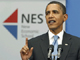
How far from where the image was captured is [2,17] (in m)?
3.72

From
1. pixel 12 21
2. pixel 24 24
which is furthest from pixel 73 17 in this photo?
pixel 12 21

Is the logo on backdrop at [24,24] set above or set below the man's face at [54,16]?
below

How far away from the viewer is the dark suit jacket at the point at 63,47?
178cm

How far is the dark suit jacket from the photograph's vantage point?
70.1 inches

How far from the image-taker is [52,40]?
1863 millimetres

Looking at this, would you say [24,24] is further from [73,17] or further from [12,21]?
[73,17]

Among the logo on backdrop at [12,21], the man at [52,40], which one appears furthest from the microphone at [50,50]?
the logo on backdrop at [12,21]

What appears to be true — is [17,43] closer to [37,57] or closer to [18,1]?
[18,1]

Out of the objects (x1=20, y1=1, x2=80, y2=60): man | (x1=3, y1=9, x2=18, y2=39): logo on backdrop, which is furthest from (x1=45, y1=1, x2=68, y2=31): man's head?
(x1=3, y1=9, x2=18, y2=39): logo on backdrop

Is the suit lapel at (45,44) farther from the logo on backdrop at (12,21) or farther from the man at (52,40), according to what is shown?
the logo on backdrop at (12,21)

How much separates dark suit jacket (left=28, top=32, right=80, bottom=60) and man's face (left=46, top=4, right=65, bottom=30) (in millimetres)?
158

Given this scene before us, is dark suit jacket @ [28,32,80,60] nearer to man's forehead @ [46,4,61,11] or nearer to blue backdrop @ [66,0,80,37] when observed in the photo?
man's forehead @ [46,4,61,11]

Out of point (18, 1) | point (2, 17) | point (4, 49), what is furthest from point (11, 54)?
point (18, 1)

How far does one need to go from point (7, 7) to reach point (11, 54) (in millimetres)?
899
